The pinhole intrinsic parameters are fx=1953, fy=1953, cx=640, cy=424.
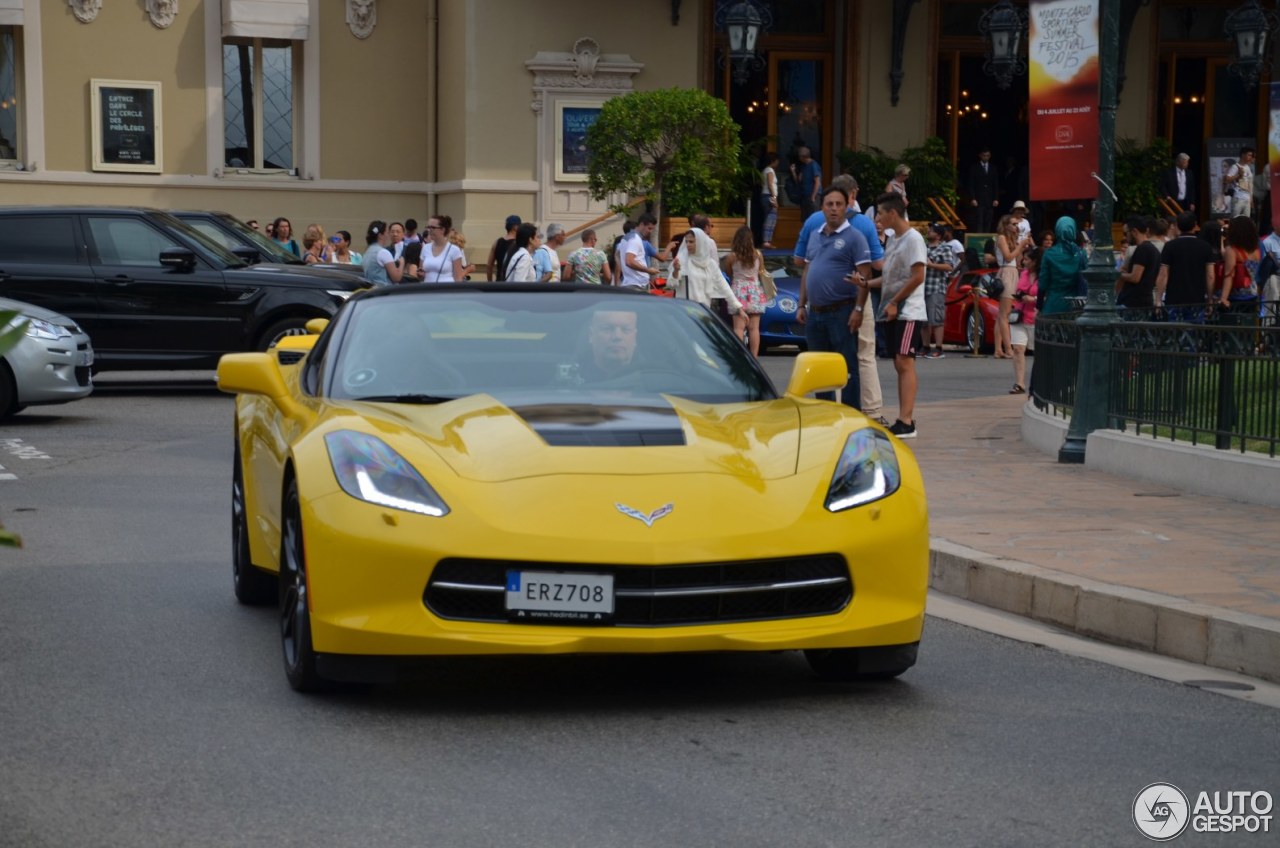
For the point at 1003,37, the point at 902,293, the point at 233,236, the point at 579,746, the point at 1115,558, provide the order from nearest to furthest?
the point at 579,746 → the point at 1115,558 → the point at 902,293 → the point at 233,236 → the point at 1003,37

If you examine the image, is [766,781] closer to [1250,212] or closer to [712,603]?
[712,603]

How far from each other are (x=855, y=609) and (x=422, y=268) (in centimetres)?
1614

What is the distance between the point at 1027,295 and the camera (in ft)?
72.7

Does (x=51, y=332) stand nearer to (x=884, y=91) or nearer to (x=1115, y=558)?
(x=1115, y=558)

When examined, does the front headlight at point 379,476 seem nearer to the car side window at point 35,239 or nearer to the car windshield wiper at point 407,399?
the car windshield wiper at point 407,399

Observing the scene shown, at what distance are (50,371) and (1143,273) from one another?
9746 mm

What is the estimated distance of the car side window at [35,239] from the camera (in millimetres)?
19328

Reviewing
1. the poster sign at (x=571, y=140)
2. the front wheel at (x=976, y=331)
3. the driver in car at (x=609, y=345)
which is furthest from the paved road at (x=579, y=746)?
the poster sign at (x=571, y=140)

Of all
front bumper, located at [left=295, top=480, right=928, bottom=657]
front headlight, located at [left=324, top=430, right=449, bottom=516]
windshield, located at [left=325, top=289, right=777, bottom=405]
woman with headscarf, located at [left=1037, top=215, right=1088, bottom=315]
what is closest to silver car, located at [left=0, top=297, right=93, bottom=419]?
woman with headscarf, located at [left=1037, top=215, right=1088, bottom=315]

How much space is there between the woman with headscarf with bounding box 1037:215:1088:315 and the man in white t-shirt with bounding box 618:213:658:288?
5533 millimetres

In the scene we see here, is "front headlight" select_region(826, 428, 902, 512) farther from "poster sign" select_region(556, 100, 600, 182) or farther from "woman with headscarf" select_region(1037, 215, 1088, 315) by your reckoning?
"poster sign" select_region(556, 100, 600, 182)

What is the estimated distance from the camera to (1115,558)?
880cm

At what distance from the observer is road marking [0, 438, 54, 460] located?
14.3 meters

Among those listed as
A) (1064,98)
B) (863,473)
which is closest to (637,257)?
(1064,98)
